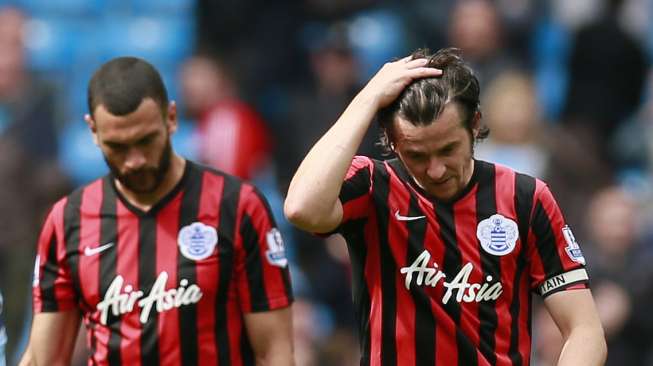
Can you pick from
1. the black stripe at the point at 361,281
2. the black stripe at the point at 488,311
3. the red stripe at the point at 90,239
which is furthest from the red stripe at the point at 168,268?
the black stripe at the point at 488,311

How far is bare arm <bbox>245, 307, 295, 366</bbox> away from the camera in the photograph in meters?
5.52

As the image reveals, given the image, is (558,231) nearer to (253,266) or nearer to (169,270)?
(253,266)

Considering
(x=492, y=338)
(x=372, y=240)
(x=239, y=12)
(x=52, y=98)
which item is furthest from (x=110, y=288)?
(x=239, y=12)

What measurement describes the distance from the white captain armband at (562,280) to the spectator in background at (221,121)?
514 centimetres

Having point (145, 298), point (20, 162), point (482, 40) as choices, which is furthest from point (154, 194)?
point (482, 40)

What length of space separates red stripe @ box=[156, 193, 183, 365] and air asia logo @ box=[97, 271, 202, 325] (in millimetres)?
22

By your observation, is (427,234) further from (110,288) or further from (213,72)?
(213,72)

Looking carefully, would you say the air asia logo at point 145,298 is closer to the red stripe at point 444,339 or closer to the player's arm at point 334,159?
the player's arm at point 334,159

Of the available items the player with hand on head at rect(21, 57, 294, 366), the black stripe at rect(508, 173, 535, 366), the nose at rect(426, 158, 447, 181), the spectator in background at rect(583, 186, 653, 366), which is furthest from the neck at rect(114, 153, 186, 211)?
the spectator in background at rect(583, 186, 653, 366)

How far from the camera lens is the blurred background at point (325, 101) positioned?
29.3 feet

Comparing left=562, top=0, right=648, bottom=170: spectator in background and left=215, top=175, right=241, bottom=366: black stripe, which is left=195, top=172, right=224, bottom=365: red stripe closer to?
left=215, top=175, right=241, bottom=366: black stripe

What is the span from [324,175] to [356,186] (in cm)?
22

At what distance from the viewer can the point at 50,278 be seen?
18.2 feet

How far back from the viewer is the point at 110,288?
18.0 ft
